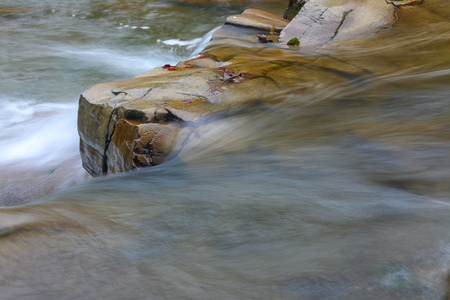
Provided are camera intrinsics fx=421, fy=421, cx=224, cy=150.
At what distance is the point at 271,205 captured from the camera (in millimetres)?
2168

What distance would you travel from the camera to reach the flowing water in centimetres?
150

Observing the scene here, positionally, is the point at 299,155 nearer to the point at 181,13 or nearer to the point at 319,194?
the point at 319,194

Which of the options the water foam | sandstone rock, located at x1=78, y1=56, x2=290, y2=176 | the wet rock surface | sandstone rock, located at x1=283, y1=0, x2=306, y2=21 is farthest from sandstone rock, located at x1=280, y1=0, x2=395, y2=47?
the water foam

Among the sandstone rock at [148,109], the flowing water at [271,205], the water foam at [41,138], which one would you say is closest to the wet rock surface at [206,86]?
the sandstone rock at [148,109]

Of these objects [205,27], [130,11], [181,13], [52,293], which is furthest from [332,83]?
[130,11]

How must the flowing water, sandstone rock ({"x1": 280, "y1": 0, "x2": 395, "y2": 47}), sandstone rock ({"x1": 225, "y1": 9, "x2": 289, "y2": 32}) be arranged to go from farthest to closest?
1. sandstone rock ({"x1": 225, "y1": 9, "x2": 289, "y2": 32})
2. sandstone rock ({"x1": 280, "y1": 0, "x2": 395, "y2": 47})
3. the flowing water

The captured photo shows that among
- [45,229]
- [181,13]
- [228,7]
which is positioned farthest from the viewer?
[228,7]

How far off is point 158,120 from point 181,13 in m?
9.63

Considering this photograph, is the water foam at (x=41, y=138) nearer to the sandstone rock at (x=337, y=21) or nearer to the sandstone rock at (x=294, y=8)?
the sandstone rock at (x=337, y=21)

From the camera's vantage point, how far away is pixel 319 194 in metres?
2.25

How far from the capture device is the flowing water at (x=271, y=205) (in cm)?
150

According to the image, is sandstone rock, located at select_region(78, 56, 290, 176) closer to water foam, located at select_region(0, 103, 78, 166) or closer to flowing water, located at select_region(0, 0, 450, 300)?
flowing water, located at select_region(0, 0, 450, 300)

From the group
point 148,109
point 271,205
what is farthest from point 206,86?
point 271,205

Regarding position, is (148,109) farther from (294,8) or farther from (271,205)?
(294,8)
